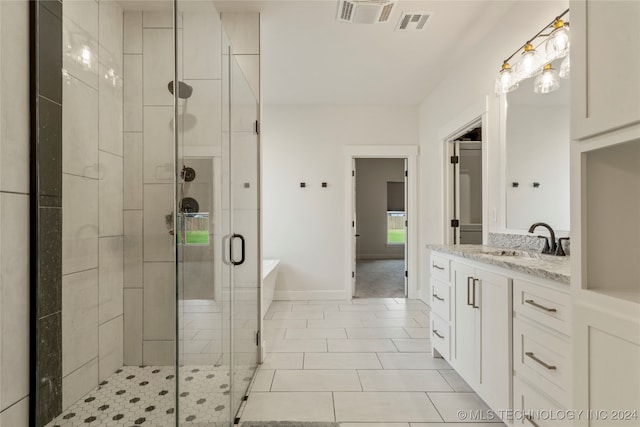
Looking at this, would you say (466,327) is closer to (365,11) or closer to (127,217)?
(127,217)

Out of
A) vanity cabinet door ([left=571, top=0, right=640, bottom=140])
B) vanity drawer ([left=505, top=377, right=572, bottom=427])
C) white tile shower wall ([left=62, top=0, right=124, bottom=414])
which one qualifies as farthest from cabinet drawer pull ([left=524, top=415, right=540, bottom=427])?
white tile shower wall ([left=62, top=0, right=124, bottom=414])

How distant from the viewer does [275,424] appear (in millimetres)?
1747

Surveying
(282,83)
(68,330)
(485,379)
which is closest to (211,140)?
(68,330)

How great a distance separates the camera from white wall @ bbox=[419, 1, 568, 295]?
89.3 inches

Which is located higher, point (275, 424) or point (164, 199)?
point (164, 199)

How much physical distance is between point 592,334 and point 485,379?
1094 mm

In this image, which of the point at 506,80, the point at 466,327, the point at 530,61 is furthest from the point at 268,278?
the point at 530,61

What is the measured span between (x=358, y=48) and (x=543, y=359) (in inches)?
110

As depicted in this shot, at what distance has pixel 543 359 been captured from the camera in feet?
4.42

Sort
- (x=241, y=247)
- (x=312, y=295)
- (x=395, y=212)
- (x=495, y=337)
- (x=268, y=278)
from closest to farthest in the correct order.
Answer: (x=495, y=337) → (x=241, y=247) → (x=268, y=278) → (x=312, y=295) → (x=395, y=212)

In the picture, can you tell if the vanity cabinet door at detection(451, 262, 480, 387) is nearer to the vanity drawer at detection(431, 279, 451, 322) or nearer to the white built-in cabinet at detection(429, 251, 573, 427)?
the white built-in cabinet at detection(429, 251, 573, 427)

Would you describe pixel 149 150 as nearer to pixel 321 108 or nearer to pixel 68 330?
pixel 68 330

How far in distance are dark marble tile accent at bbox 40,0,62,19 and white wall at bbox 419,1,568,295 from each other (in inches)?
99.1

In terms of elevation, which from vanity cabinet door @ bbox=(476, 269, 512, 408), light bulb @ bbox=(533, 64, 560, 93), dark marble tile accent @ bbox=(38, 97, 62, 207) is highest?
light bulb @ bbox=(533, 64, 560, 93)
